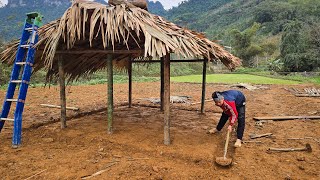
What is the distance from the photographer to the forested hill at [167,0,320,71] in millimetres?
27234

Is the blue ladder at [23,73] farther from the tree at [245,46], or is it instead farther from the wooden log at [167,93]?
the tree at [245,46]

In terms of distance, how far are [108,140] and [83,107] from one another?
165 inches

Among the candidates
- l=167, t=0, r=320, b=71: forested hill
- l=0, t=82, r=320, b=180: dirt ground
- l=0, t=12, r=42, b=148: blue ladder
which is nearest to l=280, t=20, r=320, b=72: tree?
l=167, t=0, r=320, b=71: forested hill

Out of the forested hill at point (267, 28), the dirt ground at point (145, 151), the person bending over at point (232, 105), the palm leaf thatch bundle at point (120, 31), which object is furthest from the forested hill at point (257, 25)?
the dirt ground at point (145, 151)

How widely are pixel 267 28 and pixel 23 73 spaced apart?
181ft

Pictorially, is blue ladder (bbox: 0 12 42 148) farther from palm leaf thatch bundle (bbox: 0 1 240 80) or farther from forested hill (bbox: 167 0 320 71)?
forested hill (bbox: 167 0 320 71)

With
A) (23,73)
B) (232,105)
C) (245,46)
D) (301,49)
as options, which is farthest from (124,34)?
(245,46)

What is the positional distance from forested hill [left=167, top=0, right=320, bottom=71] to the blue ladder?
363 cm

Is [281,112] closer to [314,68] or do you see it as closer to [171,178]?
[171,178]

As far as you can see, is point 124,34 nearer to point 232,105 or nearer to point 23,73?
point 23,73

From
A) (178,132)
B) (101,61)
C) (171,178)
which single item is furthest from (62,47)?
(171,178)

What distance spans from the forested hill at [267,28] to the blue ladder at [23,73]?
11.9 ft

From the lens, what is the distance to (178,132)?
6.28m

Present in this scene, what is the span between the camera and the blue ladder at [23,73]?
4992 mm
